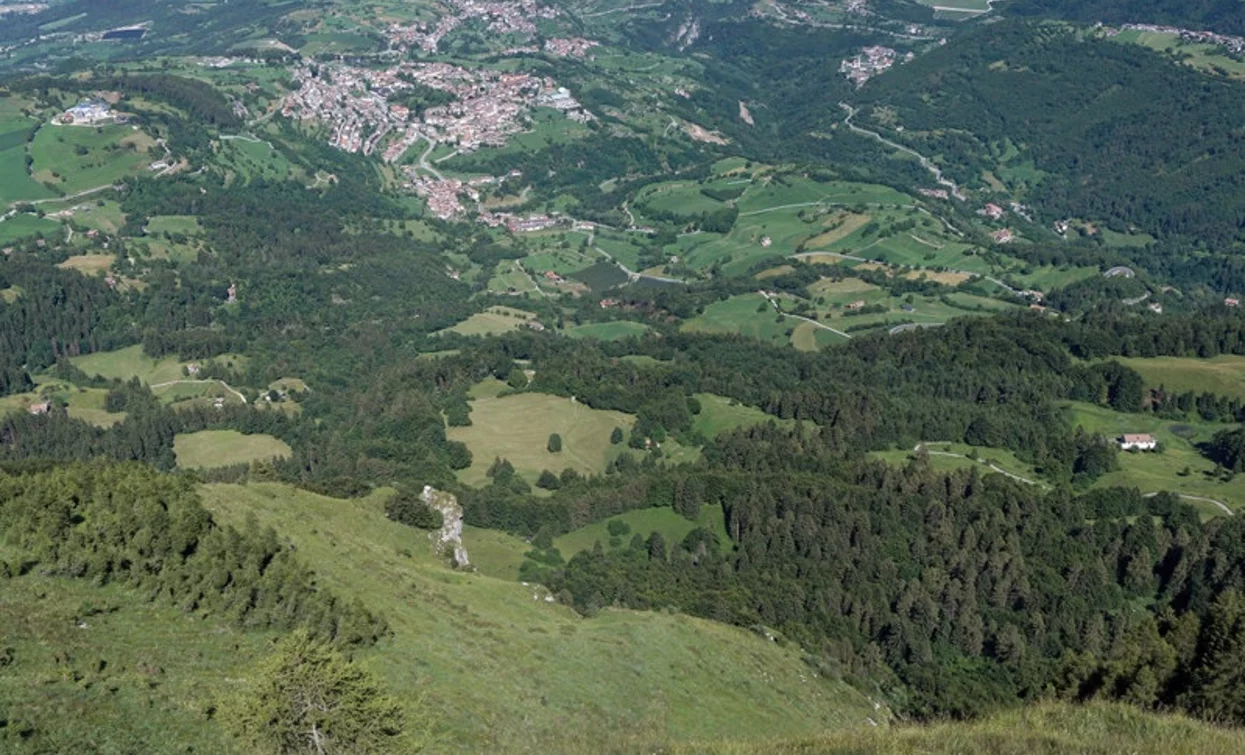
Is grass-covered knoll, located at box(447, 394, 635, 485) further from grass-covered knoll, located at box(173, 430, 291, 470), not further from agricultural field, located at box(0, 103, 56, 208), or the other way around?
agricultural field, located at box(0, 103, 56, 208)

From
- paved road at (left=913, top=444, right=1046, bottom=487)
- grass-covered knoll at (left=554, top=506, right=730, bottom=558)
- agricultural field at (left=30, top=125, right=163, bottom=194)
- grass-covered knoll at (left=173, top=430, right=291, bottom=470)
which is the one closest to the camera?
grass-covered knoll at (left=554, top=506, right=730, bottom=558)

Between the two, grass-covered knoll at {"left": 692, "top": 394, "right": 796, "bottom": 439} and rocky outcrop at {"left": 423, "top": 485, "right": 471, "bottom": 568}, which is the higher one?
rocky outcrop at {"left": 423, "top": 485, "right": 471, "bottom": 568}

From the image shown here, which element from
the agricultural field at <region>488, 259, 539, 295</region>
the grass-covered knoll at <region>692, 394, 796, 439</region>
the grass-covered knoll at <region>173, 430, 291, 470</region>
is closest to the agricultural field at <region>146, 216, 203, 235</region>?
the agricultural field at <region>488, 259, 539, 295</region>

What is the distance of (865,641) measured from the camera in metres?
78.7

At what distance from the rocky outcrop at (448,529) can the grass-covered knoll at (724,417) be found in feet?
150

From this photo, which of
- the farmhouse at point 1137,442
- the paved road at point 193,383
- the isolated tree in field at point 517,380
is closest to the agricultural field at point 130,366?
the paved road at point 193,383

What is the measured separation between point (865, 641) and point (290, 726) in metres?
60.3

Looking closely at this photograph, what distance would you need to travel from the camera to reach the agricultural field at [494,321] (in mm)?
159750

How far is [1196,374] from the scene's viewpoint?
12544 cm

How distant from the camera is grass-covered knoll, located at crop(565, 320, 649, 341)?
532 feet

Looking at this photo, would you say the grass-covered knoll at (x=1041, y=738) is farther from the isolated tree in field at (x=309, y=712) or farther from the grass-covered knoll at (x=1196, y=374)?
the grass-covered knoll at (x=1196, y=374)

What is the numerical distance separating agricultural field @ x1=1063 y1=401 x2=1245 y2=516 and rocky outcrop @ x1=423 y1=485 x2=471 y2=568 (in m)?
66.2

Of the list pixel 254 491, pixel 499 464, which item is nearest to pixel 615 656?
pixel 254 491

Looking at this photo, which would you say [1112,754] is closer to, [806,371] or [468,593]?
[468,593]
